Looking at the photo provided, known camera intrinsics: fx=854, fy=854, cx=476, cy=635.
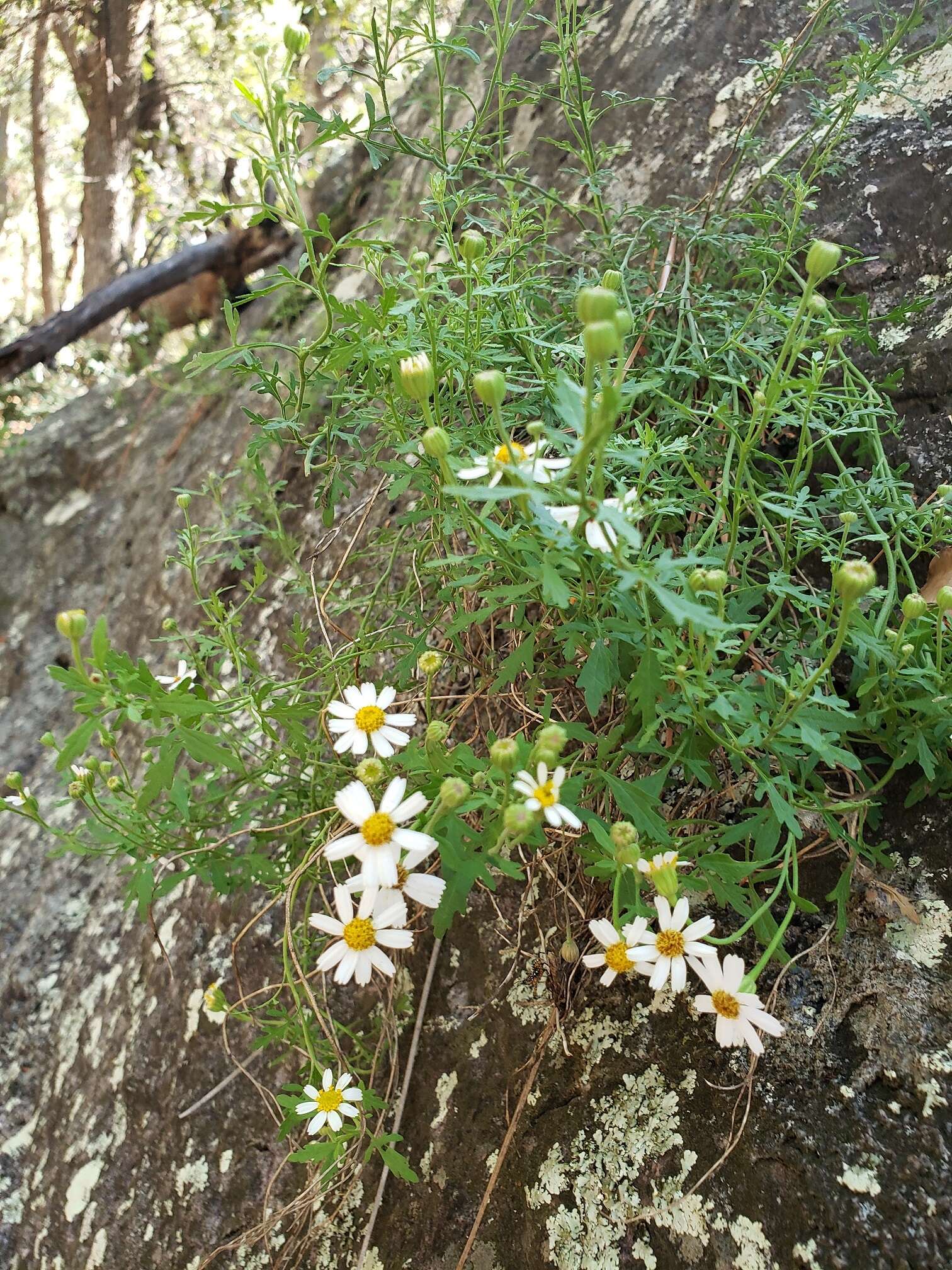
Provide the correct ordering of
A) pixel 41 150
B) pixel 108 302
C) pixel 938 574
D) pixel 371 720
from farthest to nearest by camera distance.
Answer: pixel 41 150 → pixel 108 302 → pixel 938 574 → pixel 371 720

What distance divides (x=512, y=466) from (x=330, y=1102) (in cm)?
69

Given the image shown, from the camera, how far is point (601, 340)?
0.60 meters

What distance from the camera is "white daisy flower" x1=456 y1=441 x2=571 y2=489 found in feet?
2.21

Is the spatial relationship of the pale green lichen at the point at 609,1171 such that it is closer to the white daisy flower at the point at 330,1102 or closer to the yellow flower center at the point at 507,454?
the white daisy flower at the point at 330,1102

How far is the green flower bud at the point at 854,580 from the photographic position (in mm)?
668

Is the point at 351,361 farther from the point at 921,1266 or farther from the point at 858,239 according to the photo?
the point at 921,1266

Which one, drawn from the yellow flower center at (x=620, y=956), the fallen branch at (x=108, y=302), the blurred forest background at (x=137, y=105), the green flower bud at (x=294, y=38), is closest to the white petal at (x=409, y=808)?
the yellow flower center at (x=620, y=956)

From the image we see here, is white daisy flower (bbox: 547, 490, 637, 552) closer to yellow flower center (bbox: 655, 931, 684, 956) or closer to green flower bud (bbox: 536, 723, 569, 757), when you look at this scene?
Answer: green flower bud (bbox: 536, 723, 569, 757)

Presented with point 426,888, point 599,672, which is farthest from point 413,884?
point 599,672

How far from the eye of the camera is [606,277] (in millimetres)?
882

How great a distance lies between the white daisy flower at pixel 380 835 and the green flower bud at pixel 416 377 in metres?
0.34

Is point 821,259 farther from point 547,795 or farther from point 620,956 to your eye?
point 620,956

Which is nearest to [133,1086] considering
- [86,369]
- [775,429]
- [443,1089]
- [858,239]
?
[443,1089]

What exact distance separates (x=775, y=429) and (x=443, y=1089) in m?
0.90
